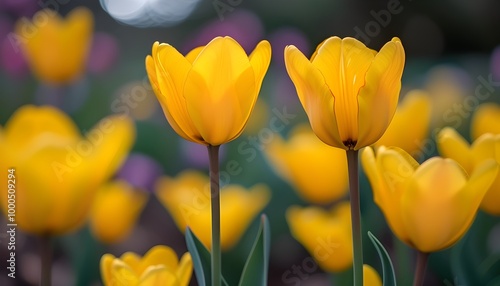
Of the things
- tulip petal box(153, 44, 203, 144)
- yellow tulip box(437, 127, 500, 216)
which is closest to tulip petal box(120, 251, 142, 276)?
tulip petal box(153, 44, 203, 144)

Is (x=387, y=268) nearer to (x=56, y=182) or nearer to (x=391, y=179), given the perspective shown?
(x=391, y=179)

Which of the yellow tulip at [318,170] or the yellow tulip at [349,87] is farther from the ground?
the yellow tulip at [349,87]

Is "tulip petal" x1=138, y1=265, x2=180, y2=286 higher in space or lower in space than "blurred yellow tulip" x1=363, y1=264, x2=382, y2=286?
higher

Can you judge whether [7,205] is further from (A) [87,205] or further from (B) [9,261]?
(B) [9,261]

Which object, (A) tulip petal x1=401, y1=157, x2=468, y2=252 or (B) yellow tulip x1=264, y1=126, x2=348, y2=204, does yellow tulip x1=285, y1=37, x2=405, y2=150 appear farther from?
(B) yellow tulip x1=264, y1=126, x2=348, y2=204

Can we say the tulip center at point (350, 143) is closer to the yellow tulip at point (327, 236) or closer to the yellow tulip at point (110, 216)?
the yellow tulip at point (327, 236)

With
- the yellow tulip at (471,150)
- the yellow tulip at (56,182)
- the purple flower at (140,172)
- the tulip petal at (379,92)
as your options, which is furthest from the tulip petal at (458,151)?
the purple flower at (140,172)

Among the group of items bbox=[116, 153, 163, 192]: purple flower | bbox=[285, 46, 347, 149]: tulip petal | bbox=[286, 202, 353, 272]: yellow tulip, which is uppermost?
bbox=[285, 46, 347, 149]: tulip petal

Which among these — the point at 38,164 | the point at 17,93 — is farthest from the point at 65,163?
the point at 17,93
